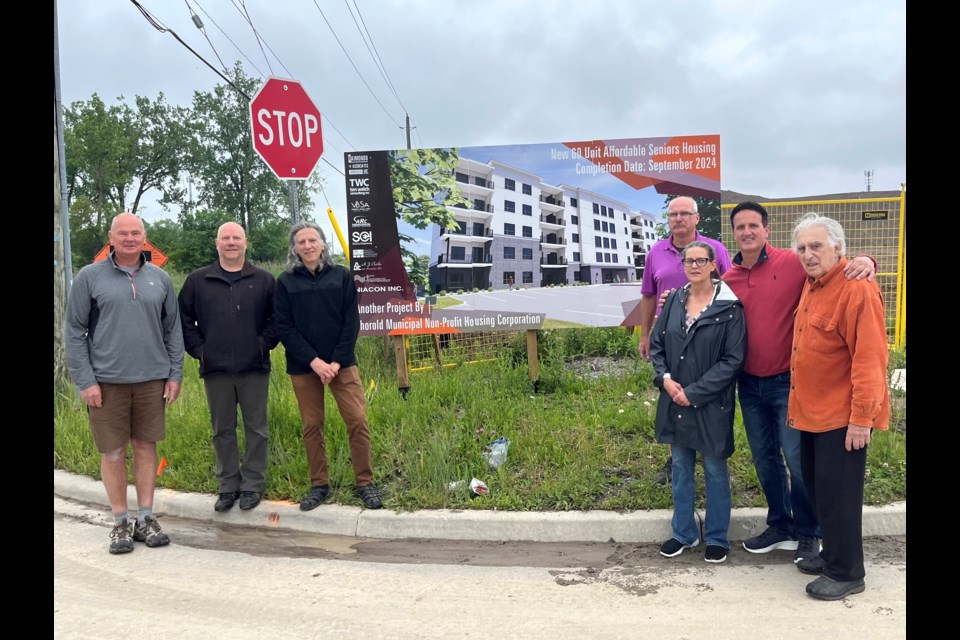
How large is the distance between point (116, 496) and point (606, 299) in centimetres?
473

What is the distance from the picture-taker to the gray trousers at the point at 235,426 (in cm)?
496

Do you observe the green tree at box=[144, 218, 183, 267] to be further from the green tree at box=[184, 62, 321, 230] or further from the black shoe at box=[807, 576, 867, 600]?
the black shoe at box=[807, 576, 867, 600]

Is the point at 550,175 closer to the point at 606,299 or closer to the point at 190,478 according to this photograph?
the point at 606,299

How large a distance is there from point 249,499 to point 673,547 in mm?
3224

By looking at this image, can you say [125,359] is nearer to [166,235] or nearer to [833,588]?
[833,588]

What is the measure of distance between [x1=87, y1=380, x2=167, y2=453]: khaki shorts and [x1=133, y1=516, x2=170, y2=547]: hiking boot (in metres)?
0.60

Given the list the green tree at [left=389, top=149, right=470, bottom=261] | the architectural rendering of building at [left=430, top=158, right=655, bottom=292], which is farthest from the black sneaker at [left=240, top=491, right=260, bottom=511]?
the green tree at [left=389, top=149, right=470, bottom=261]

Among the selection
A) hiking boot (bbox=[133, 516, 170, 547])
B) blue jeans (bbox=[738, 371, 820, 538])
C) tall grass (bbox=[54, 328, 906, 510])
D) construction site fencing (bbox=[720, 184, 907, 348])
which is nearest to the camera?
blue jeans (bbox=[738, 371, 820, 538])

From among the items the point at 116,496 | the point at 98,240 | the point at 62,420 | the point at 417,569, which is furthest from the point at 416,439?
the point at 98,240

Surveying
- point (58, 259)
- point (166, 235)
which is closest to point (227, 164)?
point (166, 235)

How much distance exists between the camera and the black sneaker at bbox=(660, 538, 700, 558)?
13.5 feet

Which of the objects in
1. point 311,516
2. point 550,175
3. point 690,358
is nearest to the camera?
point 690,358

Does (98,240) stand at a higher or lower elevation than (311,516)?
higher
